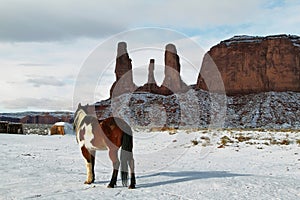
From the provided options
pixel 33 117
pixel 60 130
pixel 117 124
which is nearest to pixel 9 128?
pixel 60 130

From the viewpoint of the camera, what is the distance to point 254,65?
118m

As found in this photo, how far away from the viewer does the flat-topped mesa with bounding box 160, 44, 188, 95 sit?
10900 cm

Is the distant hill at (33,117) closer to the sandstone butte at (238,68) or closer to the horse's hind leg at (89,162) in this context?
the sandstone butte at (238,68)

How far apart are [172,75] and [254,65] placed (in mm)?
30368

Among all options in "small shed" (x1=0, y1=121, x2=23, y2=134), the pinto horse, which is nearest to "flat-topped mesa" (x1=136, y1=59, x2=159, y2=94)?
"small shed" (x1=0, y1=121, x2=23, y2=134)

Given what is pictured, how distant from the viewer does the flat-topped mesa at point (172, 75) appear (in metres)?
109

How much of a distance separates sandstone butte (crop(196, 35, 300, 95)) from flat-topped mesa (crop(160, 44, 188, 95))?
9.41 m

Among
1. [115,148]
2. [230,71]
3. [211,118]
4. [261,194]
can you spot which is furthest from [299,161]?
[230,71]

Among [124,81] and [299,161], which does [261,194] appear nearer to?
[299,161]

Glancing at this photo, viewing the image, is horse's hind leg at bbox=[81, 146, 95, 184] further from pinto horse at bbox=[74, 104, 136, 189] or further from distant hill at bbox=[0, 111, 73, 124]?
distant hill at bbox=[0, 111, 73, 124]

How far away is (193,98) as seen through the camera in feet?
303

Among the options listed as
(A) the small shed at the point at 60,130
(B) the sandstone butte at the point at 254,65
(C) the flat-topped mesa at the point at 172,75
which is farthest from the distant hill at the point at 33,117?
(A) the small shed at the point at 60,130

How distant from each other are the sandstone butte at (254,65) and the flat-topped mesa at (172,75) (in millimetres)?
9411

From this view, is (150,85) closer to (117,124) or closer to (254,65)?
(254,65)
